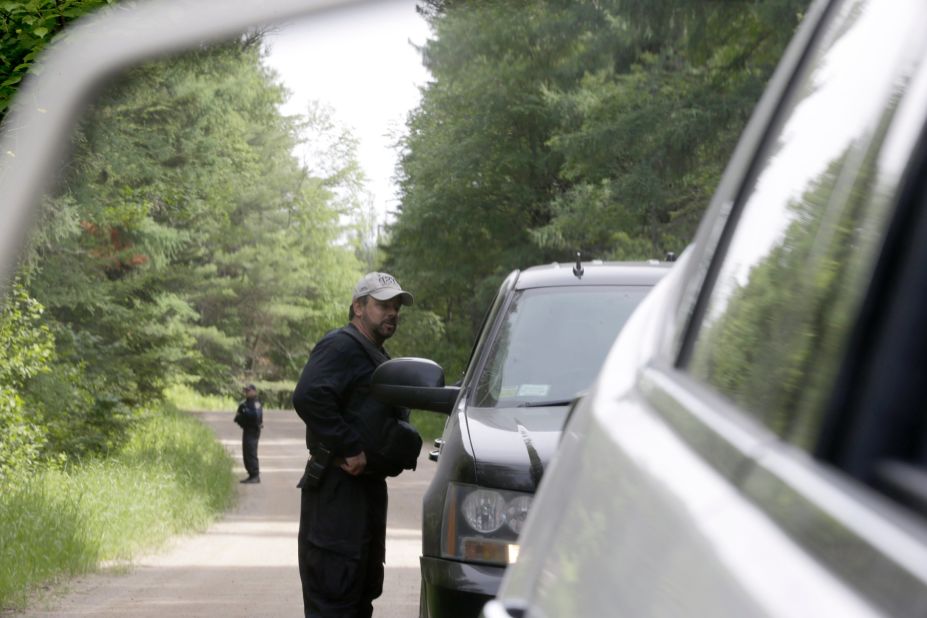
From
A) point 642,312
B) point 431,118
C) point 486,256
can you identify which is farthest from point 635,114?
point 486,256

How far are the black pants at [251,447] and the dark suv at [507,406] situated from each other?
22.0 meters

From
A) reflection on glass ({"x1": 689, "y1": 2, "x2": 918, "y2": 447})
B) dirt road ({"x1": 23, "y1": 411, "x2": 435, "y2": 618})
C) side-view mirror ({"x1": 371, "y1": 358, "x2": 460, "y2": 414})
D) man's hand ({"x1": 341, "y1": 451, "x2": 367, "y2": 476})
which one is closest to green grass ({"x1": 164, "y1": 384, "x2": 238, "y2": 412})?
dirt road ({"x1": 23, "y1": 411, "x2": 435, "y2": 618})

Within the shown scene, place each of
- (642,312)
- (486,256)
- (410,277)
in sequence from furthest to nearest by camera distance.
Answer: (410,277) < (486,256) < (642,312)

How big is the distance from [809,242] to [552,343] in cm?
498

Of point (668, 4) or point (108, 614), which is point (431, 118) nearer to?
point (108, 614)

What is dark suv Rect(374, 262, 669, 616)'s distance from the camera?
5.14 metres

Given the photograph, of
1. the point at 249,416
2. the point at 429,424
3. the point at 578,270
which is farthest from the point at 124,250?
the point at 578,270

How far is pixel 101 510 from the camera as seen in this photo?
16.1 m

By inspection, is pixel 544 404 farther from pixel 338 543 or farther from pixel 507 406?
pixel 338 543

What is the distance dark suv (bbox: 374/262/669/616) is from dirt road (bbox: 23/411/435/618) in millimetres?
5154

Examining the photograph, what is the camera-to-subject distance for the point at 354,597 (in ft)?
24.5

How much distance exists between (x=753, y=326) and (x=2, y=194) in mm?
7878

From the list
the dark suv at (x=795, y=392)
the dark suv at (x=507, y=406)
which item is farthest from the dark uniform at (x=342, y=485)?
the dark suv at (x=795, y=392)

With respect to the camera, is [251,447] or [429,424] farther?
[429,424]
